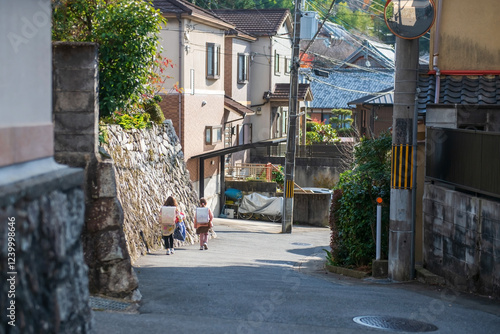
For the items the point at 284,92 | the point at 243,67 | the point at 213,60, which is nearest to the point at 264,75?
the point at 284,92

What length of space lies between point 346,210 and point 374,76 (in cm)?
4023

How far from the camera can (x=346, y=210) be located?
1453 cm

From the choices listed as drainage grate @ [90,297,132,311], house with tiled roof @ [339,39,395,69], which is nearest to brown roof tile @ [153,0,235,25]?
drainage grate @ [90,297,132,311]

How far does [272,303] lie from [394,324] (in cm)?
186

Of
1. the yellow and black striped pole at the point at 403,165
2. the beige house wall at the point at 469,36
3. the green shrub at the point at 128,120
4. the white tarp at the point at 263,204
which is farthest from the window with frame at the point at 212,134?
the yellow and black striped pole at the point at 403,165

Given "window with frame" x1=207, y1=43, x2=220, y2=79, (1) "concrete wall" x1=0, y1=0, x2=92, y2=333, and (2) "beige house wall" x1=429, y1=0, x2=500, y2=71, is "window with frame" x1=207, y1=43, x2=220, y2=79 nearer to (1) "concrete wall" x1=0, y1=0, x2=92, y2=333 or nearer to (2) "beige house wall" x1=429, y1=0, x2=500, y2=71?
(2) "beige house wall" x1=429, y1=0, x2=500, y2=71

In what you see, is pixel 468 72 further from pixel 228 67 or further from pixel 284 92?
pixel 284 92

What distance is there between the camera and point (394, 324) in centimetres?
873

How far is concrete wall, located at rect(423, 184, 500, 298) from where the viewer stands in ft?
33.4

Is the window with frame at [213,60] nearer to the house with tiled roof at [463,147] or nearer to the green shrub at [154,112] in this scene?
the green shrub at [154,112]

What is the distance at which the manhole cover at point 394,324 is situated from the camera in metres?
8.47

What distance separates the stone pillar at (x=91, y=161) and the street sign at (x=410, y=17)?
229 inches

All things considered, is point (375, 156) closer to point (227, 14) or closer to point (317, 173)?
point (317, 173)

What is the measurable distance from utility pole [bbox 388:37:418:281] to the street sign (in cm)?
25
